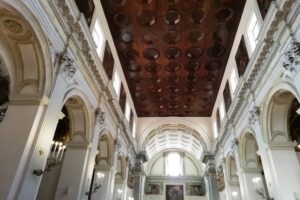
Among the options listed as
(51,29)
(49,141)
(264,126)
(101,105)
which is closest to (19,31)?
(51,29)

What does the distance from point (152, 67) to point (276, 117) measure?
7.21 meters

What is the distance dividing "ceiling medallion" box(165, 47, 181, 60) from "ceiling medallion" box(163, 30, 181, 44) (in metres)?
0.53

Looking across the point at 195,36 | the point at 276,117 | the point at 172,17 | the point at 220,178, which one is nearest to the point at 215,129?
the point at 220,178

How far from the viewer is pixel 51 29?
21.9 ft

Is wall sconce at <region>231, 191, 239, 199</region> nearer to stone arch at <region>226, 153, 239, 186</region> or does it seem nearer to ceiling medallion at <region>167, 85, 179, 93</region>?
stone arch at <region>226, 153, 239, 186</region>

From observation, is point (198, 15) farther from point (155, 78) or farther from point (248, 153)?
point (248, 153)

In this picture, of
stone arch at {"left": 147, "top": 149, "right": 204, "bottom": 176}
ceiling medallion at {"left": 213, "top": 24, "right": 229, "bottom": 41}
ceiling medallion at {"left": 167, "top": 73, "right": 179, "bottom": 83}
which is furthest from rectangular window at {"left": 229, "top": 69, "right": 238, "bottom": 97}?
stone arch at {"left": 147, "top": 149, "right": 204, "bottom": 176}

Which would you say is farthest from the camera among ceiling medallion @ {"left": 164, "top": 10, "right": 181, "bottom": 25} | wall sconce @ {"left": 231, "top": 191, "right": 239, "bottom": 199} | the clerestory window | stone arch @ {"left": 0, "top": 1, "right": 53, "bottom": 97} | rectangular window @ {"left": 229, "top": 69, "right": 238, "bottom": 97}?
the clerestory window

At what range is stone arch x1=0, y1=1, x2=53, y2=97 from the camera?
6.10 metres

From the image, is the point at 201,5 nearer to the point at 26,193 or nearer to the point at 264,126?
the point at 264,126

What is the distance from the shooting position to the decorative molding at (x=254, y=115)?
9.29m

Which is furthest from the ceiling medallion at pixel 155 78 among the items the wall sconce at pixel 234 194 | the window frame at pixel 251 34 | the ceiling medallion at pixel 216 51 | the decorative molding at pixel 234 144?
the wall sconce at pixel 234 194

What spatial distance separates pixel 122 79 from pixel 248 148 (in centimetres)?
763

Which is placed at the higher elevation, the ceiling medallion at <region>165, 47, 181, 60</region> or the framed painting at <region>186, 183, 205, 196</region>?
the ceiling medallion at <region>165, 47, 181, 60</region>
